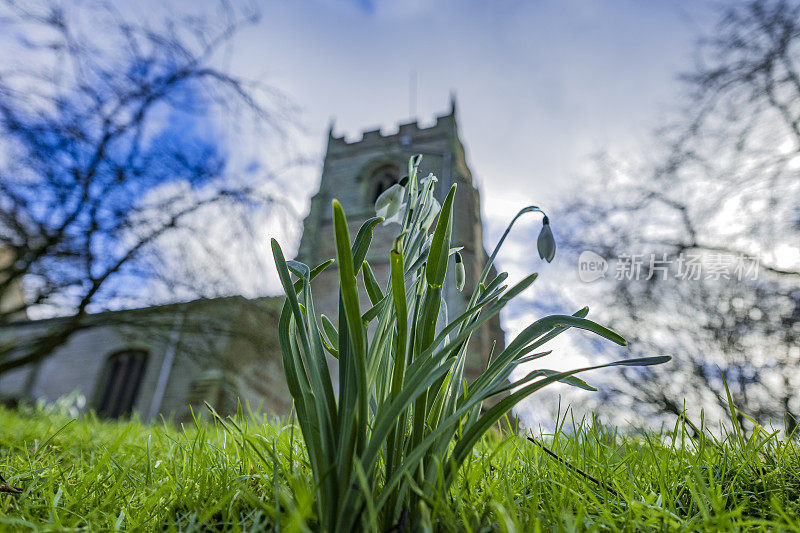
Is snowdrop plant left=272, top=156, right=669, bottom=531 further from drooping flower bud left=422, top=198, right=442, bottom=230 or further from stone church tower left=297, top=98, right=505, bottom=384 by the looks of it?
stone church tower left=297, top=98, right=505, bottom=384

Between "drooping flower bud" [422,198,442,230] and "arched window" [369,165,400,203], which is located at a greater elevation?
"arched window" [369,165,400,203]

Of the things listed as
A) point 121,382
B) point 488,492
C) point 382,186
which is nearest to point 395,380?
point 488,492

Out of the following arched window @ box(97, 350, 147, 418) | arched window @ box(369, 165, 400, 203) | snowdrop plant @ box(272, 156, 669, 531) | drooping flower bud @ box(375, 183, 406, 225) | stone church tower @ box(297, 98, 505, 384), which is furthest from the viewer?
arched window @ box(369, 165, 400, 203)

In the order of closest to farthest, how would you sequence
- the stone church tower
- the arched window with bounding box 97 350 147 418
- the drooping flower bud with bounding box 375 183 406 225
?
1. the drooping flower bud with bounding box 375 183 406 225
2. the arched window with bounding box 97 350 147 418
3. the stone church tower

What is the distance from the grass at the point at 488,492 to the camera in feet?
3.03

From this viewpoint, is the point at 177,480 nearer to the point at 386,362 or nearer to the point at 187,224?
the point at 386,362

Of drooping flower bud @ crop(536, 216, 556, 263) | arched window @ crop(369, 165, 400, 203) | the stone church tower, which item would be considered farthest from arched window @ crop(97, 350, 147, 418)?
drooping flower bud @ crop(536, 216, 556, 263)

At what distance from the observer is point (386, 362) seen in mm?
1161

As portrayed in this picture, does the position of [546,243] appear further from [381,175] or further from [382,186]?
[381,175]

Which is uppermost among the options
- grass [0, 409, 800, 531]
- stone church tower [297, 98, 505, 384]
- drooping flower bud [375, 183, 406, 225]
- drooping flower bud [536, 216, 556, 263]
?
stone church tower [297, 98, 505, 384]

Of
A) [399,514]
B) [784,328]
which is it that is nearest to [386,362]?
[399,514]

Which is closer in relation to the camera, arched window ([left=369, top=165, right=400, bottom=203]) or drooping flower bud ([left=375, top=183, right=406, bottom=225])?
drooping flower bud ([left=375, top=183, right=406, bottom=225])

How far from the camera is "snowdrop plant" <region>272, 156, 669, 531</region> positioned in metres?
0.90

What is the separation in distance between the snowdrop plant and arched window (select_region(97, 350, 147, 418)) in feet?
50.1
